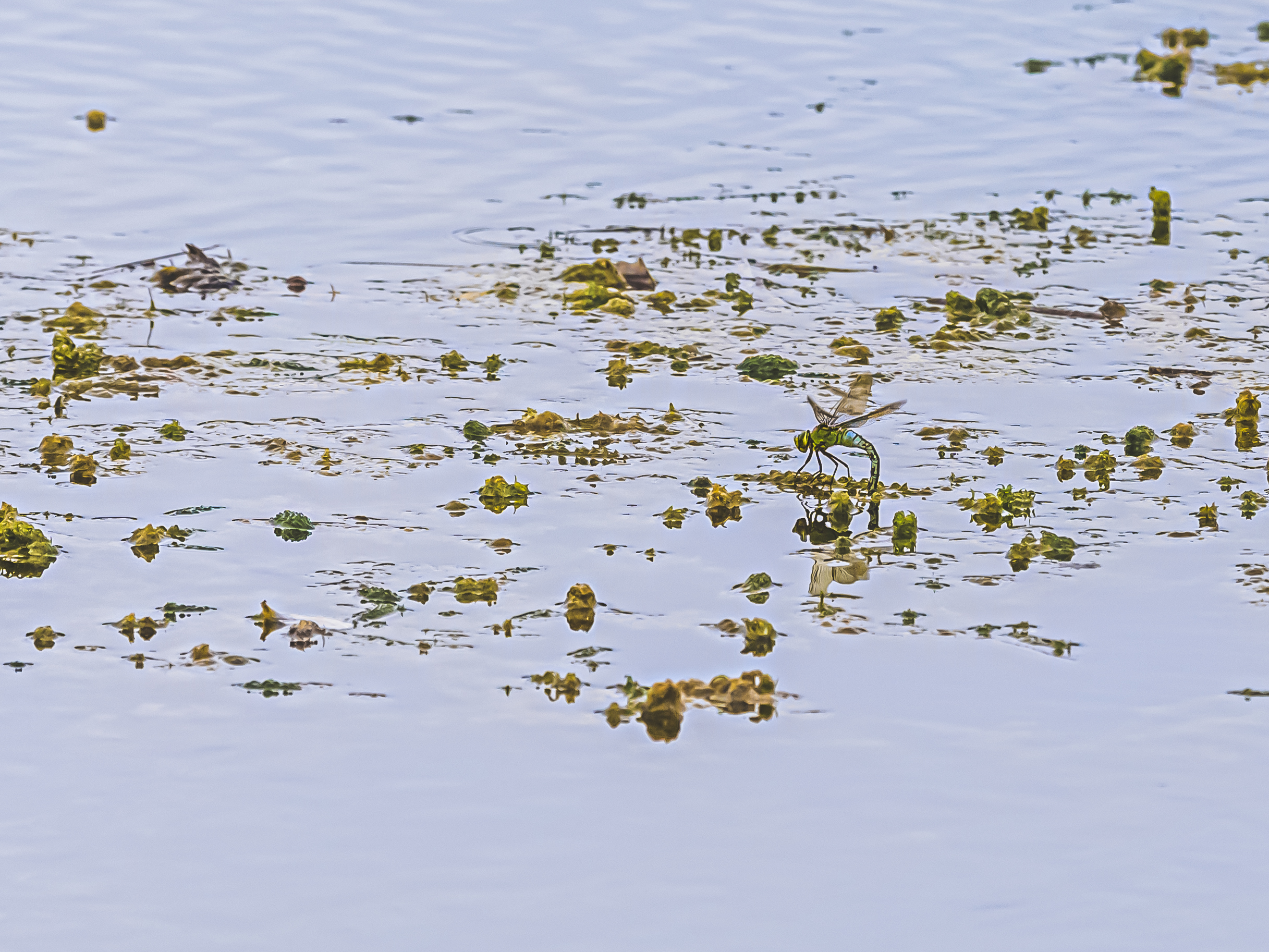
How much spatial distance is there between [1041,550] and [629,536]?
1929 mm

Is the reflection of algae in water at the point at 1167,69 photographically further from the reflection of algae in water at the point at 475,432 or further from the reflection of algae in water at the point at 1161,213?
the reflection of algae in water at the point at 475,432


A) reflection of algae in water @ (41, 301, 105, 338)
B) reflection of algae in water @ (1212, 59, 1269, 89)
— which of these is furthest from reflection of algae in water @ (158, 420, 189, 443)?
reflection of algae in water @ (1212, 59, 1269, 89)

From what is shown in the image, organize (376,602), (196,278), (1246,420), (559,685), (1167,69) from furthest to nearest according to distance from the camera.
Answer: (1167,69), (196,278), (1246,420), (376,602), (559,685)

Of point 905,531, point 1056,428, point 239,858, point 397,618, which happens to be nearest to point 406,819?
point 239,858

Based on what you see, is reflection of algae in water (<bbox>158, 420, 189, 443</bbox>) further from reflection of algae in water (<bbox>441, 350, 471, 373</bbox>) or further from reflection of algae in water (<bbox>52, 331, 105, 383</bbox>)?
reflection of algae in water (<bbox>441, 350, 471, 373</bbox>)

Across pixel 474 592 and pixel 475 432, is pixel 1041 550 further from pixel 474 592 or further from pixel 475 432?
pixel 475 432

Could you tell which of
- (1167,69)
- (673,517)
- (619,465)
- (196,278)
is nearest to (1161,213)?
(1167,69)

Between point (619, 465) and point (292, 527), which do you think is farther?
point (619, 465)

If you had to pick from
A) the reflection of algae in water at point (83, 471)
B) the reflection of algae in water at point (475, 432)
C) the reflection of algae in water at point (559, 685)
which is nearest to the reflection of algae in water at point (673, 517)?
the reflection of algae in water at point (475, 432)

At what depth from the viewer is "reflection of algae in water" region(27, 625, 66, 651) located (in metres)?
7.29

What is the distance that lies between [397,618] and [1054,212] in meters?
8.67

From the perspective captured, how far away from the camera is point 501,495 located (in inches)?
347

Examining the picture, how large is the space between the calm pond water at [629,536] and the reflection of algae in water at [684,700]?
27 millimetres

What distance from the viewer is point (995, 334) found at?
11.5m
